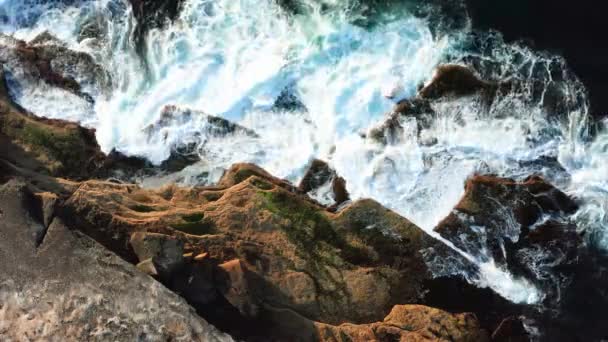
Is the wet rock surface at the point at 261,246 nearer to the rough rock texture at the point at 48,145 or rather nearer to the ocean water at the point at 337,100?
the rough rock texture at the point at 48,145

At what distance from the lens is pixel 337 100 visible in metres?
20.3

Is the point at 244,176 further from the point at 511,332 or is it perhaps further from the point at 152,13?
the point at 511,332

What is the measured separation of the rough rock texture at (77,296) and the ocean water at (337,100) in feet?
16.4

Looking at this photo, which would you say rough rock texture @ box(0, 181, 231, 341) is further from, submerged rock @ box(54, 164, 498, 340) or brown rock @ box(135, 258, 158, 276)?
submerged rock @ box(54, 164, 498, 340)

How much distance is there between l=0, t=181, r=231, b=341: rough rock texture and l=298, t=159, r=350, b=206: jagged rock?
585 centimetres

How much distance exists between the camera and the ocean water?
62.5 ft

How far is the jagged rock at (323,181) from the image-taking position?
749 inches

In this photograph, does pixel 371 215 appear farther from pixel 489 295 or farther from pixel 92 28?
pixel 92 28

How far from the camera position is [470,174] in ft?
62.0

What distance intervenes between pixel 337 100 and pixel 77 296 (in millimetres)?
9906

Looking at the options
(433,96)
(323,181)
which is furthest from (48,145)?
(433,96)

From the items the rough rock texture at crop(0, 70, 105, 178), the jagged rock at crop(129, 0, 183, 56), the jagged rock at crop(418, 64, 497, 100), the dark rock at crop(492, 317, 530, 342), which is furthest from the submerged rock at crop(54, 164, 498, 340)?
the jagged rock at crop(129, 0, 183, 56)

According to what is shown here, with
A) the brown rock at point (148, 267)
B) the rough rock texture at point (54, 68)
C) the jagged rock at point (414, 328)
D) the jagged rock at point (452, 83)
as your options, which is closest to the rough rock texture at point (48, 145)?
the rough rock texture at point (54, 68)

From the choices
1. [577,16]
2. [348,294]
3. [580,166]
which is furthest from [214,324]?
[577,16]
